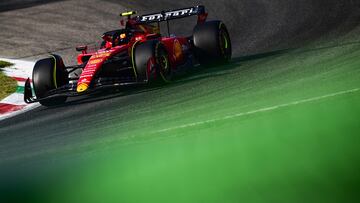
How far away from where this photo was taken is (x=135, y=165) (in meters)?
2.84

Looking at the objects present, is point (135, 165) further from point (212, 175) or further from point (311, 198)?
point (311, 198)

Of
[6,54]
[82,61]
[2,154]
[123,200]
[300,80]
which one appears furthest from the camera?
[6,54]

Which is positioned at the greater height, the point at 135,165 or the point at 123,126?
the point at 135,165

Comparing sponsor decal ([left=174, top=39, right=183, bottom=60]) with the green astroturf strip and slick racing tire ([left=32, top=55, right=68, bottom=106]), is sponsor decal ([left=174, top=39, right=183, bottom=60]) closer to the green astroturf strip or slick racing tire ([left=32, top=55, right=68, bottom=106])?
slick racing tire ([left=32, top=55, right=68, bottom=106])

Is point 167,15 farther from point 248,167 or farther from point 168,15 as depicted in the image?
point 248,167

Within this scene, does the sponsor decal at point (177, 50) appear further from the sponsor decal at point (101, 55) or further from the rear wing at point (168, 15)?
the sponsor decal at point (101, 55)

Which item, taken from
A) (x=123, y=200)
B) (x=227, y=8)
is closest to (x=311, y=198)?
(x=123, y=200)

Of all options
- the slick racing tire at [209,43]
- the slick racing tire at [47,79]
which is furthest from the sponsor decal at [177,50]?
the slick racing tire at [47,79]

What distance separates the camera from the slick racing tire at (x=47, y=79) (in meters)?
9.87

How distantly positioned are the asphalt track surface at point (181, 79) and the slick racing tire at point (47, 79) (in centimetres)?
19

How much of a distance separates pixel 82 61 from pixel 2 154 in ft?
14.6

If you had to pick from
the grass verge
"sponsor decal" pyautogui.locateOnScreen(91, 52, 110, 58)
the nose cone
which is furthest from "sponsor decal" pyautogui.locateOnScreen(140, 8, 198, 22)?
the grass verge

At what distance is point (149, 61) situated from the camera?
9.30 m

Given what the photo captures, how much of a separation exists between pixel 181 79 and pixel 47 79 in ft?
6.02
